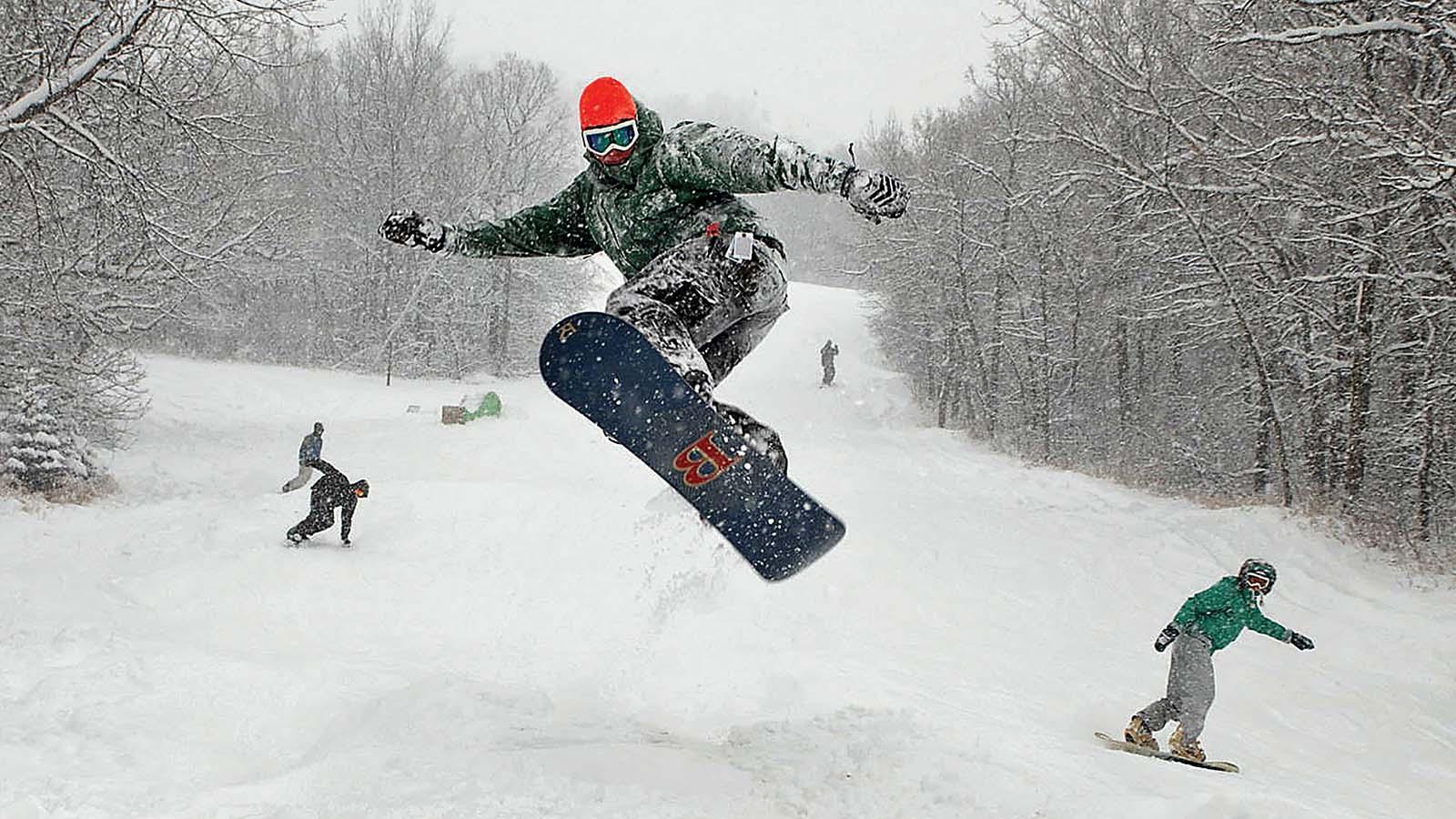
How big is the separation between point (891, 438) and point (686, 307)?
19621 mm

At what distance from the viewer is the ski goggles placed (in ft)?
13.1

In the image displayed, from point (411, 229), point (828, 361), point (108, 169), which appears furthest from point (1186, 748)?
point (828, 361)

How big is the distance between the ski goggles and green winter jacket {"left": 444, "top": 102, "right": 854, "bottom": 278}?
7 cm

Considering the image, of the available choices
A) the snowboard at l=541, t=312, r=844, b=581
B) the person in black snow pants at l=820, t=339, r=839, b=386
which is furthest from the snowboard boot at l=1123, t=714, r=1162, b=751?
the person in black snow pants at l=820, t=339, r=839, b=386

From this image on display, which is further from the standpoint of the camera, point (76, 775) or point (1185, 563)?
point (1185, 563)

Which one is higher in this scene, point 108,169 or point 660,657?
point 108,169

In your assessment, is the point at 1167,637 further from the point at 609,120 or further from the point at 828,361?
the point at 828,361

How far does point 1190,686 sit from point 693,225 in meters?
4.56

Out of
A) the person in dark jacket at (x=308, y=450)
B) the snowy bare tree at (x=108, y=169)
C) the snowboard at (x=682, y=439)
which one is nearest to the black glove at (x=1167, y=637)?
the snowboard at (x=682, y=439)

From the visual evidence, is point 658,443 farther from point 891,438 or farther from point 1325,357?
point 891,438


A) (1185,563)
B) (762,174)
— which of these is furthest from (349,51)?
(762,174)

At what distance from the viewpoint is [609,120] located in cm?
396

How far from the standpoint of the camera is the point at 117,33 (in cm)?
743

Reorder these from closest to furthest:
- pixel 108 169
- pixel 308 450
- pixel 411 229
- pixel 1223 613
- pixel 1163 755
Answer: pixel 411 229 → pixel 1163 755 → pixel 1223 613 → pixel 108 169 → pixel 308 450
